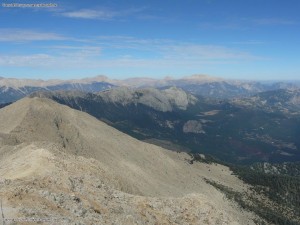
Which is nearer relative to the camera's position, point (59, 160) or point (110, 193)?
point (110, 193)

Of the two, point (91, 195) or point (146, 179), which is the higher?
point (91, 195)

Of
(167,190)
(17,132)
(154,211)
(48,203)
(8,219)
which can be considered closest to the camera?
(8,219)

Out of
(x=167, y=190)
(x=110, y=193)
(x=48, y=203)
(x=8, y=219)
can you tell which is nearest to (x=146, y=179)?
(x=167, y=190)

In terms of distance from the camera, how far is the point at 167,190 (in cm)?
14988

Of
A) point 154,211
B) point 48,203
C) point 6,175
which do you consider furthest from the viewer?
point 6,175

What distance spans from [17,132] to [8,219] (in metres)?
135

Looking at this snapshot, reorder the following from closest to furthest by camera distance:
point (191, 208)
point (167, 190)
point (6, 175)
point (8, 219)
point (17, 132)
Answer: point (8, 219) < point (6, 175) < point (191, 208) < point (167, 190) < point (17, 132)

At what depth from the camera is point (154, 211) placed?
74.4 m

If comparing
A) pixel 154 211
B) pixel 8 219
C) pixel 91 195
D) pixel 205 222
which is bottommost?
pixel 205 222

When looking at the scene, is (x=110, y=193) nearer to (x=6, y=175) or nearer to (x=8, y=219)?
(x=6, y=175)

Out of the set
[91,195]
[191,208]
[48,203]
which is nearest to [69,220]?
Result: [48,203]

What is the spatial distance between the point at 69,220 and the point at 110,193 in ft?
74.1

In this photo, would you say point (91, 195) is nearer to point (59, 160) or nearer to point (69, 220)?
point (69, 220)

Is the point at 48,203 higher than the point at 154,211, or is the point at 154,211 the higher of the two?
the point at 48,203
